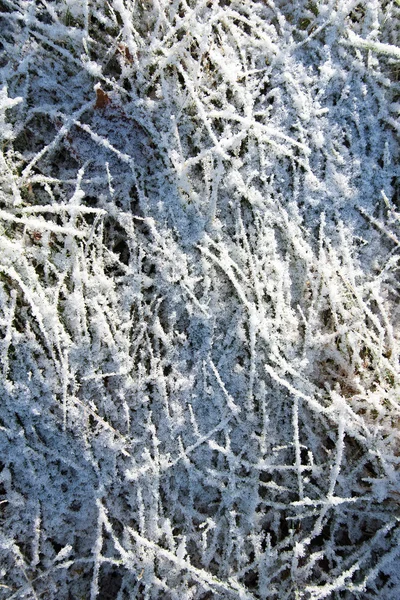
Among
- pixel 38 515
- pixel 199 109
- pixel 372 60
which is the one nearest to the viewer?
pixel 38 515

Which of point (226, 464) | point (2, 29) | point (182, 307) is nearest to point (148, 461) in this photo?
point (226, 464)

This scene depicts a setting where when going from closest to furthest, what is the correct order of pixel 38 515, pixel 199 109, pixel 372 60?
1. pixel 38 515
2. pixel 199 109
3. pixel 372 60

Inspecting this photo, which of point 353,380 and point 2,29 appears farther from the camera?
point 2,29

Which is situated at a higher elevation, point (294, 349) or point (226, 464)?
point (294, 349)

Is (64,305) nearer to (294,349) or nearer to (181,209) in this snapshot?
(181,209)

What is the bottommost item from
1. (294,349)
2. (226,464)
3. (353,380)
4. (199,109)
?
(226,464)

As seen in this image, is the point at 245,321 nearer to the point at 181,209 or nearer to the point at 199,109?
the point at 181,209
